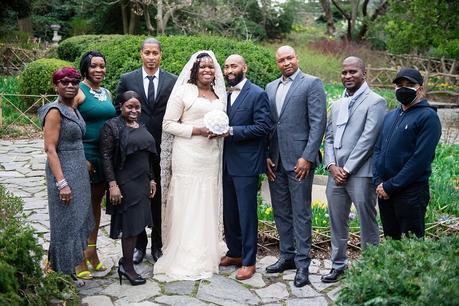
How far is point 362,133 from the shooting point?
4625 mm

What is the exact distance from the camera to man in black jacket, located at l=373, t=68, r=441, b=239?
13.6 ft

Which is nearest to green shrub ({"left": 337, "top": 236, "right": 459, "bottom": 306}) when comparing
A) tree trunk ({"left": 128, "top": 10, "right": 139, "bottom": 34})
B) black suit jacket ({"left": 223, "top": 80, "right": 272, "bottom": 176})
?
black suit jacket ({"left": 223, "top": 80, "right": 272, "bottom": 176})

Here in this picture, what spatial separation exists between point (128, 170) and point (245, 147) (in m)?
1.07

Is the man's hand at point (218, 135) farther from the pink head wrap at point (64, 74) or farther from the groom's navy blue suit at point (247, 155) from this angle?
the pink head wrap at point (64, 74)

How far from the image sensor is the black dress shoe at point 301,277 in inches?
193

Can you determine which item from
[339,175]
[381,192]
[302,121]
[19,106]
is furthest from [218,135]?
[19,106]

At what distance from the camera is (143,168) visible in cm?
480

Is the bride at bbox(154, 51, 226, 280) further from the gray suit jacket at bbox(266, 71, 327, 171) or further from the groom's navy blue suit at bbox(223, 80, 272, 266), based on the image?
the gray suit jacket at bbox(266, 71, 327, 171)

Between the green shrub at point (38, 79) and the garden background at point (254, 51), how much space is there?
3 centimetres

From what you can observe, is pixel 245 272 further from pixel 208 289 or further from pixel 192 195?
pixel 192 195

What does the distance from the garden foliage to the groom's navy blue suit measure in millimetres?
1681

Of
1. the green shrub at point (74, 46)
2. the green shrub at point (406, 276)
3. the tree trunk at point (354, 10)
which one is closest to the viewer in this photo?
the green shrub at point (406, 276)

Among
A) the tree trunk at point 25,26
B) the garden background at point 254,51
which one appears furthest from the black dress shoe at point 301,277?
the tree trunk at point 25,26

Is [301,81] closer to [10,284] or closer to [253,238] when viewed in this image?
[253,238]
